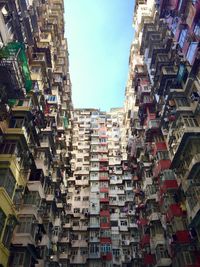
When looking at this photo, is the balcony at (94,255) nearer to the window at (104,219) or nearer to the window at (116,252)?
the window at (116,252)

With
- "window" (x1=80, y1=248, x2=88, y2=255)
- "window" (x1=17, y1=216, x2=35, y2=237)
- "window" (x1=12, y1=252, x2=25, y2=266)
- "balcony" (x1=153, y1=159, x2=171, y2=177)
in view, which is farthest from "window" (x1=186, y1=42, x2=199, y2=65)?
"window" (x1=80, y1=248, x2=88, y2=255)

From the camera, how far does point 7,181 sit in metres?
20.7

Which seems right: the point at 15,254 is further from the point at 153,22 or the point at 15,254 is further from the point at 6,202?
the point at 153,22

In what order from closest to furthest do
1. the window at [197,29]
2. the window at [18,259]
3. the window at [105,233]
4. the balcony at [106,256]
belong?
1. the window at [18,259]
2. the window at [197,29]
3. the balcony at [106,256]
4. the window at [105,233]

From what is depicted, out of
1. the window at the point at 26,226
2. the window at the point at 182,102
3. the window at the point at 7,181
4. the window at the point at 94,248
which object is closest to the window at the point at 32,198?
the window at the point at 26,226

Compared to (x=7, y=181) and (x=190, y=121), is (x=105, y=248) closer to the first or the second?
(x=190, y=121)

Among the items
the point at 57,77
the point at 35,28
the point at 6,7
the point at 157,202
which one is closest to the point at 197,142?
the point at 157,202

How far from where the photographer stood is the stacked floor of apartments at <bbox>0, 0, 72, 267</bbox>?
2130cm

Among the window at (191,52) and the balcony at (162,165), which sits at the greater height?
the window at (191,52)

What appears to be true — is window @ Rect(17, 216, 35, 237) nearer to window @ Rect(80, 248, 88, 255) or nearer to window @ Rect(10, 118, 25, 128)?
window @ Rect(10, 118, 25, 128)

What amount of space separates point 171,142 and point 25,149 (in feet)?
47.3

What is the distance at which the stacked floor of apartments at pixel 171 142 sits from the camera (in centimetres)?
2448

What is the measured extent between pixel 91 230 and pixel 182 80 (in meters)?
26.1

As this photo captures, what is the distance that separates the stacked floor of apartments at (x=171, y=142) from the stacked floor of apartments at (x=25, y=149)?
11348 millimetres
